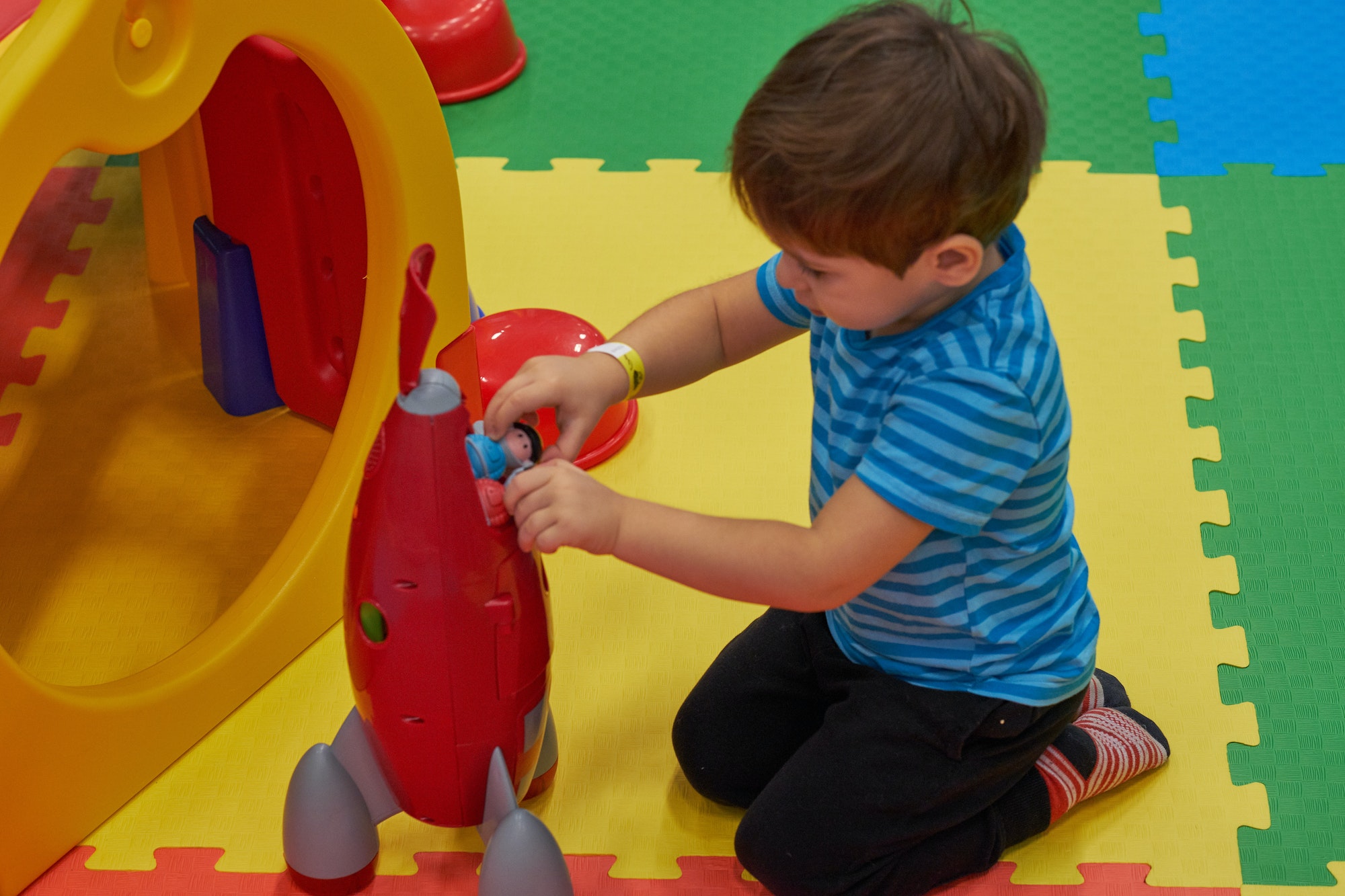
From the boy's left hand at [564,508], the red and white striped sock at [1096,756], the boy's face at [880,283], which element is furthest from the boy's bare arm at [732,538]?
the red and white striped sock at [1096,756]

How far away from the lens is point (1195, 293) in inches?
59.3

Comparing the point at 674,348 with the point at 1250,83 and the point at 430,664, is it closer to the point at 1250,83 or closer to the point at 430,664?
the point at 430,664

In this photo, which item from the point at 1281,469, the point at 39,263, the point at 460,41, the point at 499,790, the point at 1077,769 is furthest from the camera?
the point at 460,41

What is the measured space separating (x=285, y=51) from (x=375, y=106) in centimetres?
13

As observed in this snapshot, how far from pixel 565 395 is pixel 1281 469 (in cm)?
79

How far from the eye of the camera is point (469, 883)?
1.01 meters

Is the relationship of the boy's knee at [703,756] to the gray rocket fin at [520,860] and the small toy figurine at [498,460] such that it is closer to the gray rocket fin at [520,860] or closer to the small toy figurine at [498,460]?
the gray rocket fin at [520,860]

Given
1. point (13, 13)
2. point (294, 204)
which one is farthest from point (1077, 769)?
point (13, 13)

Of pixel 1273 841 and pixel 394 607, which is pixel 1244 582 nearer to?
pixel 1273 841

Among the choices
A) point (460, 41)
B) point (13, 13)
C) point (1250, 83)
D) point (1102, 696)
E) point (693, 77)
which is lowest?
point (1102, 696)

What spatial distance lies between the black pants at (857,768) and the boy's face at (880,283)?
291mm

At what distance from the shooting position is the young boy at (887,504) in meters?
0.72

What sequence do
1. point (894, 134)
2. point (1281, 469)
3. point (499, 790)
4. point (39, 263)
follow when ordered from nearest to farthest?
point (894, 134) < point (499, 790) < point (1281, 469) < point (39, 263)

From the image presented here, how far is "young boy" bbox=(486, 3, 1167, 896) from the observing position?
28.5 inches
